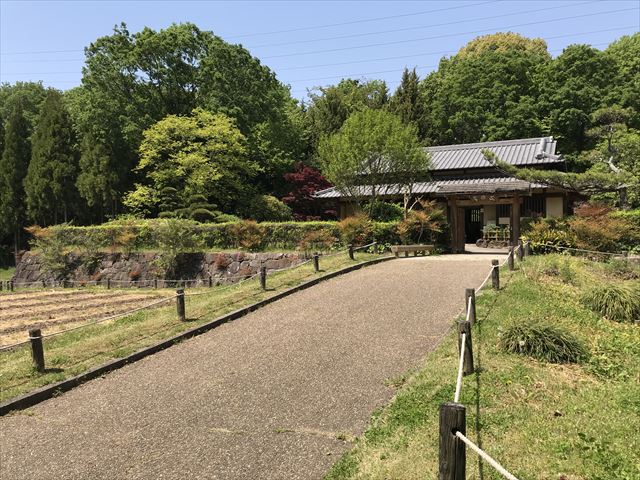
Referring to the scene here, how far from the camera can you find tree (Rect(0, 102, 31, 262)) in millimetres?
34219

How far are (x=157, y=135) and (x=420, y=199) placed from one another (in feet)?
53.9

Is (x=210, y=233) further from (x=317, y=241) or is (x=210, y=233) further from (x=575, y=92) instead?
(x=575, y=92)

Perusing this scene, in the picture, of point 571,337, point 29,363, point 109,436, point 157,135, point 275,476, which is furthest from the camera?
point 157,135

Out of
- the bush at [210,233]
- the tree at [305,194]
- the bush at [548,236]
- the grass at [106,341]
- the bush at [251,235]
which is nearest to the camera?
the grass at [106,341]

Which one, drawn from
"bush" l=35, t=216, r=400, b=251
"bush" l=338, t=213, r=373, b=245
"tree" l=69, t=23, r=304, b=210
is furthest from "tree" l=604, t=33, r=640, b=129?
"tree" l=69, t=23, r=304, b=210

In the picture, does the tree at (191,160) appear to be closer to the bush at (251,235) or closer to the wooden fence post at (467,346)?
the bush at (251,235)

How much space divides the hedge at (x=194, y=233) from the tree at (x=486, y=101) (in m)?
20.1

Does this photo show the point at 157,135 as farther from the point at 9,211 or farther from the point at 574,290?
the point at 574,290

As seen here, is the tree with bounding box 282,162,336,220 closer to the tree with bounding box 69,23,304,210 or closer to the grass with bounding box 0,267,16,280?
the tree with bounding box 69,23,304,210

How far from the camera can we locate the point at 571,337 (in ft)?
22.6

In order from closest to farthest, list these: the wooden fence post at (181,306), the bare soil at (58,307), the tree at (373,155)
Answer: the wooden fence post at (181,306) → the bare soil at (58,307) → the tree at (373,155)

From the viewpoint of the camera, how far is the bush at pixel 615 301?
923cm

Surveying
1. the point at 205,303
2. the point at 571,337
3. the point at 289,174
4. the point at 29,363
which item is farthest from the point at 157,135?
the point at 571,337

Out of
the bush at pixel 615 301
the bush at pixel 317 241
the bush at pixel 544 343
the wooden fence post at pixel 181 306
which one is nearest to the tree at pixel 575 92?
the bush at pixel 317 241
